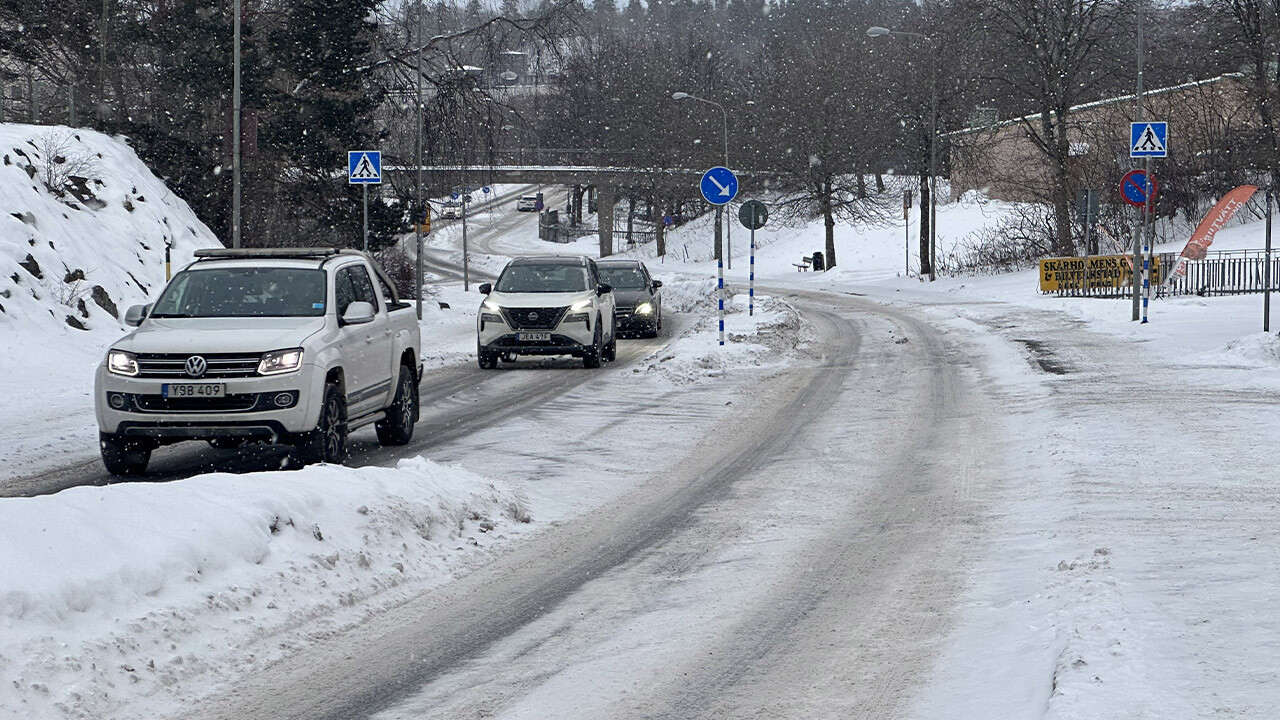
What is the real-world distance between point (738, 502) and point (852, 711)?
4593mm

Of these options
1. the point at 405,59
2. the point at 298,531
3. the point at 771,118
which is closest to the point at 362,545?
the point at 298,531

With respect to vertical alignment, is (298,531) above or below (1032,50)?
below

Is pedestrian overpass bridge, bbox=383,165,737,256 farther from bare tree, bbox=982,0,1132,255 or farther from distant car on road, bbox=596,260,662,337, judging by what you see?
distant car on road, bbox=596,260,662,337

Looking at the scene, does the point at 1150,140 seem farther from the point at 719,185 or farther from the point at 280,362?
the point at 280,362

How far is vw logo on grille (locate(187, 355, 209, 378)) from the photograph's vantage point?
1024 cm

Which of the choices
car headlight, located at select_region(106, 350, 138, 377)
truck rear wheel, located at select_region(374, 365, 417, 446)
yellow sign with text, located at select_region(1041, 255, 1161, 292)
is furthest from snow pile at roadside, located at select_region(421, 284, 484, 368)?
yellow sign with text, located at select_region(1041, 255, 1161, 292)

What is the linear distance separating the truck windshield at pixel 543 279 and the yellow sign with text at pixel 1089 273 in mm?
19686

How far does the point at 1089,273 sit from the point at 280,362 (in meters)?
30.7

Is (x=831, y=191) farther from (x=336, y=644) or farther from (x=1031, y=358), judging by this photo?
(x=336, y=644)

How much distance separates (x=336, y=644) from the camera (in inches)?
237

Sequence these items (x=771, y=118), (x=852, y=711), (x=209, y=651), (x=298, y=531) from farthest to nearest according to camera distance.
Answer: (x=771, y=118), (x=298, y=531), (x=209, y=651), (x=852, y=711)

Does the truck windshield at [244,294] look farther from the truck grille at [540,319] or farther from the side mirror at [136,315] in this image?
the truck grille at [540,319]

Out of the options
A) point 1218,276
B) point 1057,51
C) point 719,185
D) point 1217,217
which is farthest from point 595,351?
point 1057,51

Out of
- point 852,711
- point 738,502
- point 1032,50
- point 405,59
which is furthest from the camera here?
point 1032,50
